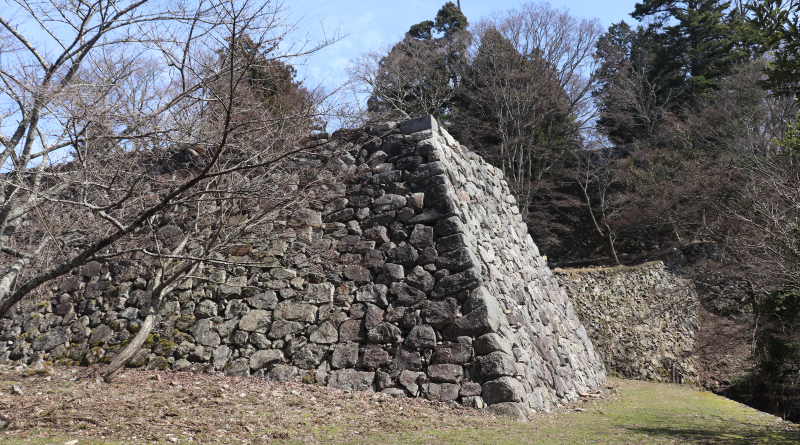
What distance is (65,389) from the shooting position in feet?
17.9

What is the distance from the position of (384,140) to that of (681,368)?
38.2 ft

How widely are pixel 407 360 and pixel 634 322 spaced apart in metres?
11.2

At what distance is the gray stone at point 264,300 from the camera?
6.79 metres

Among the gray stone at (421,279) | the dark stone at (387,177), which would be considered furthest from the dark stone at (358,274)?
the dark stone at (387,177)

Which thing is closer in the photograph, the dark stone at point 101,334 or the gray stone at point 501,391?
the gray stone at point 501,391

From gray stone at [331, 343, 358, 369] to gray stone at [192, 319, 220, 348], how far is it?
1636mm

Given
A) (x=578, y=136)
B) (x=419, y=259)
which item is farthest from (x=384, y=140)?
(x=578, y=136)

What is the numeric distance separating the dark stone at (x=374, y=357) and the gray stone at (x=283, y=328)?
1022 millimetres

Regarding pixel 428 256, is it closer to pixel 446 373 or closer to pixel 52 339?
pixel 446 373

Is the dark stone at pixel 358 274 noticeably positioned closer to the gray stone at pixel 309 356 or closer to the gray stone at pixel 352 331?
the gray stone at pixel 352 331

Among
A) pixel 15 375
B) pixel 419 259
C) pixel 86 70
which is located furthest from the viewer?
pixel 419 259

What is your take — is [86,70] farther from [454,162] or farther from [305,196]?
[454,162]

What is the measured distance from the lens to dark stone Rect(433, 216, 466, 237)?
684 centimetres

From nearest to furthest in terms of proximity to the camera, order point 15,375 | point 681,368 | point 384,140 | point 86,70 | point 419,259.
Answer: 1. point 86,70
2. point 15,375
3. point 419,259
4. point 384,140
5. point 681,368
